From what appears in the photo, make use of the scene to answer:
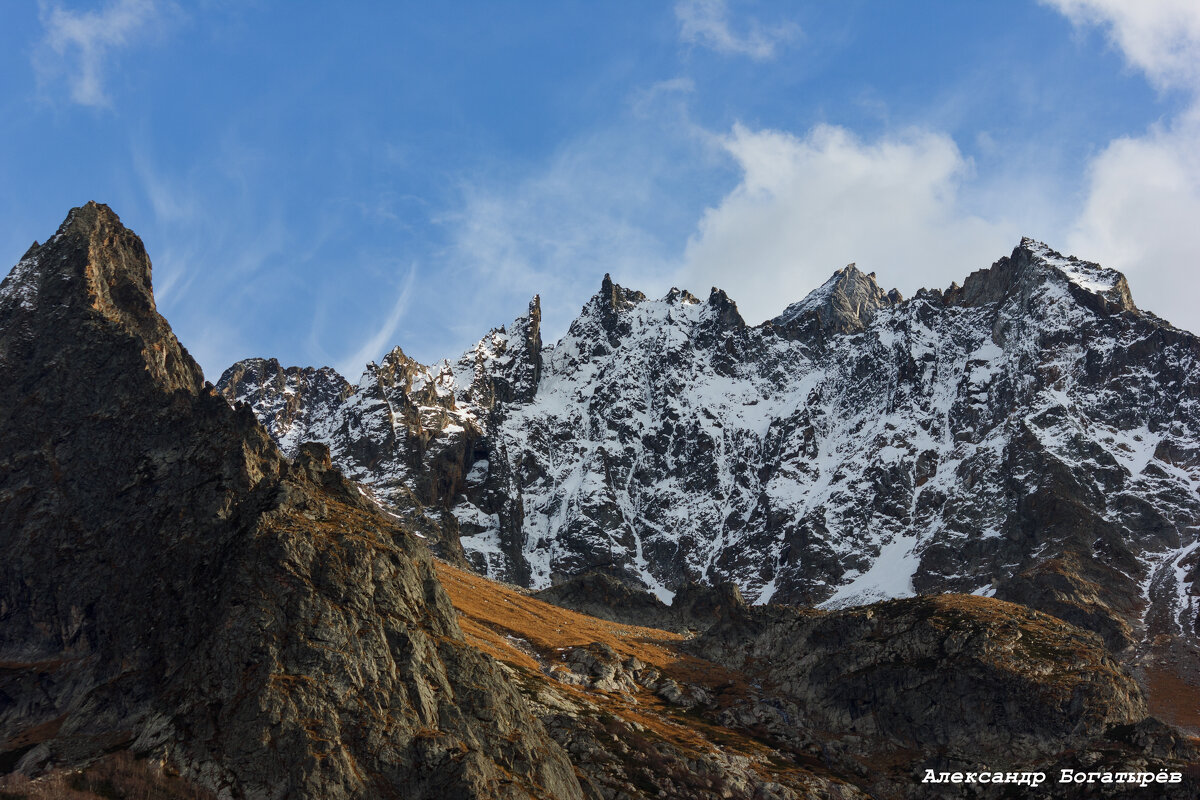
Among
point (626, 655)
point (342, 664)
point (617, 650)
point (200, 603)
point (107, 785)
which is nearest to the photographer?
point (107, 785)

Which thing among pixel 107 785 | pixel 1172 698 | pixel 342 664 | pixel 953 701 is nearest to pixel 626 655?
pixel 953 701

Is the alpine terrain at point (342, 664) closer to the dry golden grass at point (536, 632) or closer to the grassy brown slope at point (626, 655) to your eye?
the grassy brown slope at point (626, 655)

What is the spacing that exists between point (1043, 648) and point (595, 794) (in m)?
79.0

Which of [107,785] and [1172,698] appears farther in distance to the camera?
[1172,698]

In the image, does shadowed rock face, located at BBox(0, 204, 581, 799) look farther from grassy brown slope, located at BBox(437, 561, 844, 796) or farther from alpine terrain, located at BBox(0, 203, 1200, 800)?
grassy brown slope, located at BBox(437, 561, 844, 796)

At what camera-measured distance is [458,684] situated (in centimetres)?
8356

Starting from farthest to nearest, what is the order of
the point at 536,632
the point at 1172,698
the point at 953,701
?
the point at 1172,698 < the point at 536,632 < the point at 953,701

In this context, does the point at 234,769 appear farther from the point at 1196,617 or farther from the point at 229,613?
the point at 1196,617

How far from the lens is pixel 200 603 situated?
278 feet

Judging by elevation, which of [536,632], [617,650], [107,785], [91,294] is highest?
[91,294]

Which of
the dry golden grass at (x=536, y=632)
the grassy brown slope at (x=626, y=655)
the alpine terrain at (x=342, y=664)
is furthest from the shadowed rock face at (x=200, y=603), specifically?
the dry golden grass at (x=536, y=632)

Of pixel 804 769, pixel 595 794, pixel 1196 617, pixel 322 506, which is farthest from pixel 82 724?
pixel 1196 617

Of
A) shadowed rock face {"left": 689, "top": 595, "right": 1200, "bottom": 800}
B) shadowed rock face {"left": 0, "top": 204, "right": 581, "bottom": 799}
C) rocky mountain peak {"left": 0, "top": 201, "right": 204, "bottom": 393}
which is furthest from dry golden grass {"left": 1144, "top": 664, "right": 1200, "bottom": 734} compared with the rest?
rocky mountain peak {"left": 0, "top": 201, "right": 204, "bottom": 393}

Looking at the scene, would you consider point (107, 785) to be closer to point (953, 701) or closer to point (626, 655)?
point (626, 655)
